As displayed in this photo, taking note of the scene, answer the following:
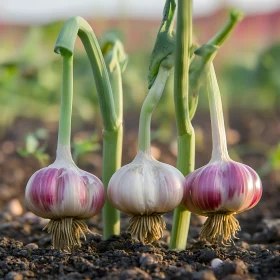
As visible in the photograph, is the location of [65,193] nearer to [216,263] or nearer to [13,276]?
[13,276]

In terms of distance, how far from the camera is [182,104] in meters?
1.73

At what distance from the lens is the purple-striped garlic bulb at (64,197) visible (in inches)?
62.7

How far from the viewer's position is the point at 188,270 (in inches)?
58.6

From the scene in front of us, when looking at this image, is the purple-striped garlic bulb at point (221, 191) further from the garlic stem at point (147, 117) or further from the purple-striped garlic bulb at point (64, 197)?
the purple-striped garlic bulb at point (64, 197)

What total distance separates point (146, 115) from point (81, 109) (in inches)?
155

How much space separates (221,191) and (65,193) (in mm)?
410

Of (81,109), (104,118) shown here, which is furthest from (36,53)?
(104,118)

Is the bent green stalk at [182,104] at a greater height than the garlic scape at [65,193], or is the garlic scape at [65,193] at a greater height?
the bent green stalk at [182,104]

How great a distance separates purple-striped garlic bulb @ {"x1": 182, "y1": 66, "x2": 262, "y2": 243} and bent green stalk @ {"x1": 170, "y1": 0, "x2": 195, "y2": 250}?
122 millimetres

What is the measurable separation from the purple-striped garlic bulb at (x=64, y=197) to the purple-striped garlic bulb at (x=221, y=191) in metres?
0.26

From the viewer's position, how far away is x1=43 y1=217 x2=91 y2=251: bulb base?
5.44 ft

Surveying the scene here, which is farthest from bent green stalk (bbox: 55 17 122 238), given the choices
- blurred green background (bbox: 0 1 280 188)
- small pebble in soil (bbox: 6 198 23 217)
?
blurred green background (bbox: 0 1 280 188)

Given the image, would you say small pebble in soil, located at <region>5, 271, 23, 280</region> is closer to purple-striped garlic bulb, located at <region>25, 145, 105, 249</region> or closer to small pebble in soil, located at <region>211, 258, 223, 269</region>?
purple-striped garlic bulb, located at <region>25, 145, 105, 249</region>

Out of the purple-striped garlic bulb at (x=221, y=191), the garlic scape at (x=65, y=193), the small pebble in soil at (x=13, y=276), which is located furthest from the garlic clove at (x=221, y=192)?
the small pebble in soil at (x=13, y=276)
